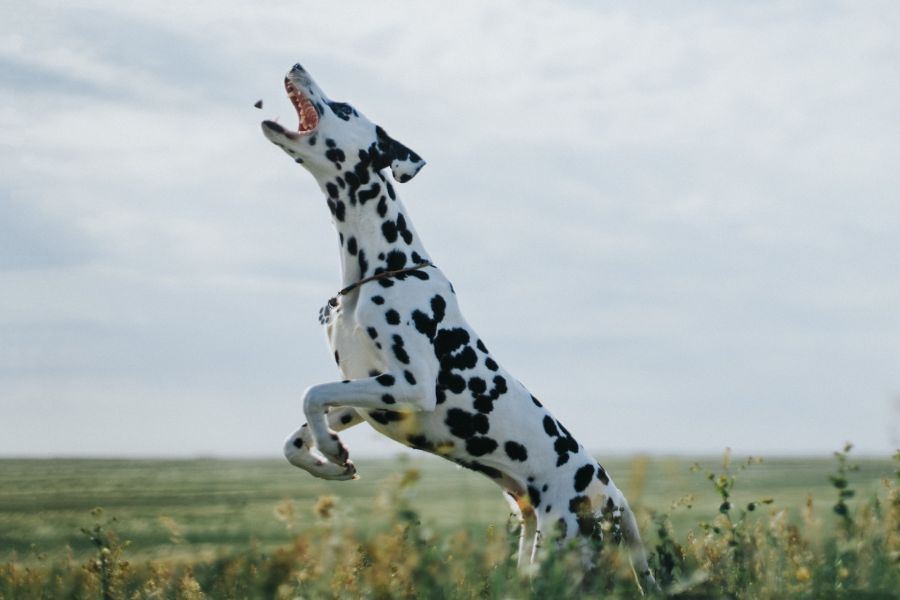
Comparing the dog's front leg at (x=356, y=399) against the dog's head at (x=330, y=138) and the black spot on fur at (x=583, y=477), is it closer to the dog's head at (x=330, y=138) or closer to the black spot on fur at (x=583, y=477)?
the black spot on fur at (x=583, y=477)

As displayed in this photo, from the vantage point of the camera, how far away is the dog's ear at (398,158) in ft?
21.6

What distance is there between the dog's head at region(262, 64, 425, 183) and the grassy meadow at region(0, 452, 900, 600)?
2093 mm

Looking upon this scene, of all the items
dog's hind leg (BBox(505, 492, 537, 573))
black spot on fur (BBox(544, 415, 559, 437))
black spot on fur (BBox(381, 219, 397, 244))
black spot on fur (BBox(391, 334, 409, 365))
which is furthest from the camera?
black spot on fur (BBox(381, 219, 397, 244))

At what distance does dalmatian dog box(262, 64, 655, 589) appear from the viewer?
614 centimetres

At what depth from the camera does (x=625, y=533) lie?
650cm

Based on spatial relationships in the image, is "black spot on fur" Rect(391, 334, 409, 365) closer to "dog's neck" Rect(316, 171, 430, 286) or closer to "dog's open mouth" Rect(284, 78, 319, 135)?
"dog's neck" Rect(316, 171, 430, 286)

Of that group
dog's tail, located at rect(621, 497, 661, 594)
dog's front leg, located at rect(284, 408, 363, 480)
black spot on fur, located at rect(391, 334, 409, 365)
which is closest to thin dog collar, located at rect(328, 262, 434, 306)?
black spot on fur, located at rect(391, 334, 409, 365)

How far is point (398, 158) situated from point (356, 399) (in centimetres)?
177

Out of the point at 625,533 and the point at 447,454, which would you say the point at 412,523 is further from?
the point at 625,533

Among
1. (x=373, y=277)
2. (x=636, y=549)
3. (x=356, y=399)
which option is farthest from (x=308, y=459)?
(x=636, y=549)

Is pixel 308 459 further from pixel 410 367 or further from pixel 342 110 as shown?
pixel 342 110

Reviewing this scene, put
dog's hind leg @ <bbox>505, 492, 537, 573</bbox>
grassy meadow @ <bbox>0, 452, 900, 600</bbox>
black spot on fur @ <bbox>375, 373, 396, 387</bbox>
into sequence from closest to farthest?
1. grassy meadow @ <bbox>0, 452, 900, 600</bbox>
2. black spot on fur @ <bbox>375, 373, 396, 387</bbox>
3. dog's hind leg @ <bbox>505, 492, 537, 573</bbox>

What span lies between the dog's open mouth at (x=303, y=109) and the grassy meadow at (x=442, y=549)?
2354 millimetres

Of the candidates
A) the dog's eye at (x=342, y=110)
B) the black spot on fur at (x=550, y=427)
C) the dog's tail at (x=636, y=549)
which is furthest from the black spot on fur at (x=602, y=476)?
the dog's eye at (x=342, y=110)
